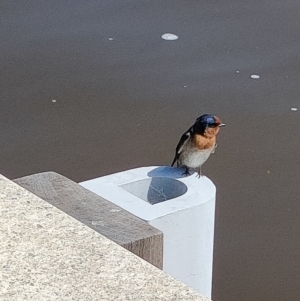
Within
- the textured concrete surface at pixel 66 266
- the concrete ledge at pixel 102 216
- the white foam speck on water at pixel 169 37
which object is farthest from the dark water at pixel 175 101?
the textured concrete surface at pixel 66 266

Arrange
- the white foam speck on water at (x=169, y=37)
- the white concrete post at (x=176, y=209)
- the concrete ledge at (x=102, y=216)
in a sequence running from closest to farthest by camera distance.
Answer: the concrete ledge at (x=102, y=216), the white concrete post at (x=176, y=209), the white foam speck on water at (x=169, y=37)

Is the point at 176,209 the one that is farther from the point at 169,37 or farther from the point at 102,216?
the point at 169,37

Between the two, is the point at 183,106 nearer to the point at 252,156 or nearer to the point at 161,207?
the point at 252,156

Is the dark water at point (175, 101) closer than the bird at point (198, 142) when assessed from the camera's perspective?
No

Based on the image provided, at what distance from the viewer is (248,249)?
118 inches

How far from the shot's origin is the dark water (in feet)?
10.2

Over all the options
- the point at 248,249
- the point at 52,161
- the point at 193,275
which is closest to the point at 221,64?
the point at 52,161

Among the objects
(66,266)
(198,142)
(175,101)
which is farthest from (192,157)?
(66,266)

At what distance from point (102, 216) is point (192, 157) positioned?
1387 millimetres

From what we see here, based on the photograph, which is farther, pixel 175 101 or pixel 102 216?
pixel 175 101

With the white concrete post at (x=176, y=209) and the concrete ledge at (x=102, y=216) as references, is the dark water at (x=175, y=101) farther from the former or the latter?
the concrete ledge at (x=102, y=216)

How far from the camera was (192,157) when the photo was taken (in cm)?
276

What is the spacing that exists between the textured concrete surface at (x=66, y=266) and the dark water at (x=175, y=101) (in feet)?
5.42

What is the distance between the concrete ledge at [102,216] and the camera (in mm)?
1295
